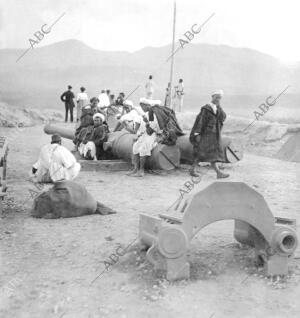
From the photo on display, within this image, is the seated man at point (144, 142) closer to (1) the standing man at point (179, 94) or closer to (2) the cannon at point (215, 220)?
(2) the cannon at point (215, 220)

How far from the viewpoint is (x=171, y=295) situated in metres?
3.79

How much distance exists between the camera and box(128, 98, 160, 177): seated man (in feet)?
30.5

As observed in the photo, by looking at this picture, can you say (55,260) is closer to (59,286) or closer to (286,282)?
(59,286)

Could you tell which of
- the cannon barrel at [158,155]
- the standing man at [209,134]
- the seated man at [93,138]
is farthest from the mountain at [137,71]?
the standing man at [209,134]

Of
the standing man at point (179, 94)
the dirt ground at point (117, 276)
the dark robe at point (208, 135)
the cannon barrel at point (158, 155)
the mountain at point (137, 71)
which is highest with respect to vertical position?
the mountain at point (137, 71)

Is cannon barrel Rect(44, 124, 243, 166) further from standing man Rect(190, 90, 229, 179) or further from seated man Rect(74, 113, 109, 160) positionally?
standing man Rect(190, 90, 229, 179)

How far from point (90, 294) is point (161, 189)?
4286mm

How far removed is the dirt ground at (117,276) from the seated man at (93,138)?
3490 mm

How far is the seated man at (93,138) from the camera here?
33.7 ft

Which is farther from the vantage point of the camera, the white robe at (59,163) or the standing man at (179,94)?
the standing man at (179,94)

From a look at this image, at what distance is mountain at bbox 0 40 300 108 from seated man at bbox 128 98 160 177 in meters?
25.4

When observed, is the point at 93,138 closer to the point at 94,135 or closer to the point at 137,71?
the point at 94,135

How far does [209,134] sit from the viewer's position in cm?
887

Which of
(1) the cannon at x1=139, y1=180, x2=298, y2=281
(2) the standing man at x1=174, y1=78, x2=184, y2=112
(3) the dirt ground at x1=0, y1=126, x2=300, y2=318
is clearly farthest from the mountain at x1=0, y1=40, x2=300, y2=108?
(1) the cannon at x1=139, y1=180, x2=298, y2=281
